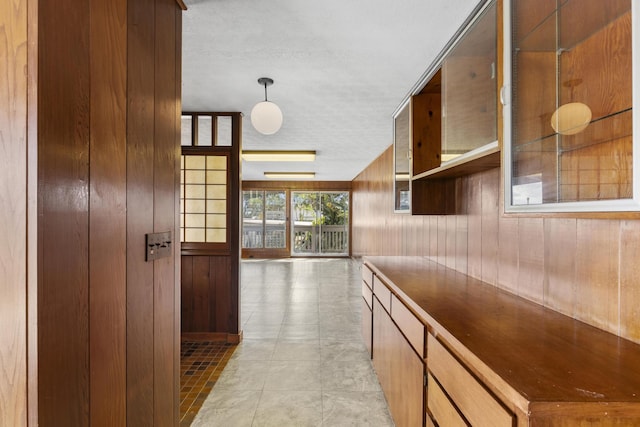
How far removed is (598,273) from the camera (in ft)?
4.02

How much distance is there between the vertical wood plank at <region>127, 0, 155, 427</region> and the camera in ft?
4.31

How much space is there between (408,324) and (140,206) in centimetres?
143

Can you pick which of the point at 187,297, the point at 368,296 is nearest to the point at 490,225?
the point at 368,296

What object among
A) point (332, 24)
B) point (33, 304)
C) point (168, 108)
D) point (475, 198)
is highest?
point (332, 24)

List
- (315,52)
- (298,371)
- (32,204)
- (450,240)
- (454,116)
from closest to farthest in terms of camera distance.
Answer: (32,204), (454,116), (315,52), (450,240), (298,371)

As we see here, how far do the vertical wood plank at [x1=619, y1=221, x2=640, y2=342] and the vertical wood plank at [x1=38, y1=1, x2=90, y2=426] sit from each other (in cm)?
179

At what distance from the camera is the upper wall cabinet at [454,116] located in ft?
4.99

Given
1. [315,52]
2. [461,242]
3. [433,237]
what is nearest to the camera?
[315,52]

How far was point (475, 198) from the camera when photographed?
2.22 metres

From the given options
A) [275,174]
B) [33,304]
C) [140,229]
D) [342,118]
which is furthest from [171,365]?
[275,174]

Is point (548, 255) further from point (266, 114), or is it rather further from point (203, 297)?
point (203, 297)

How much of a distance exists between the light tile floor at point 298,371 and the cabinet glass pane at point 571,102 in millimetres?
1893

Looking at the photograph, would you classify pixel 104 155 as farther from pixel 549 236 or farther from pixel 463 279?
pixel 463 279

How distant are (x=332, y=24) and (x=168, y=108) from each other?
103 centimetres
